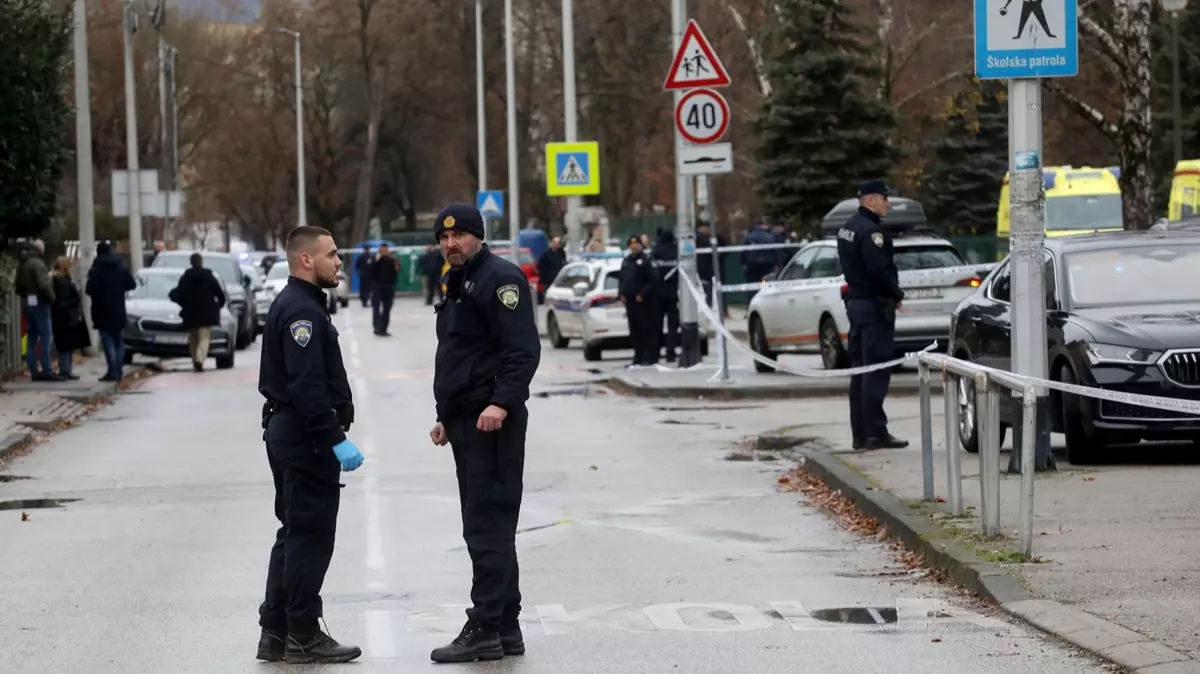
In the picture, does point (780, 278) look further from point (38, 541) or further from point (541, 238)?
point (541, 238)

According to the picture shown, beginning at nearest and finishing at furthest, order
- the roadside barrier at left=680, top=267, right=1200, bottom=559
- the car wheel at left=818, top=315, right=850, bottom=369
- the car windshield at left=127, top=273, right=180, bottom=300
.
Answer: the roadside barrier at left=680, top=267, right=1200, bottom=559 → the car wheel at left=818, top=315, right=850, bottom=369 → the car windshield at left=127, top=273, right=180, bottom=300

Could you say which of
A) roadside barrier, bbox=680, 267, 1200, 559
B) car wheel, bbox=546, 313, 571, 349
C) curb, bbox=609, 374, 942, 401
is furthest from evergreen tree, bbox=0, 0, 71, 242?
roadside barrier, bbox=680, 267, 1200, 559

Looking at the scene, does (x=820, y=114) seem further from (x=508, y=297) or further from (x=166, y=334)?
(x=508, y=297)

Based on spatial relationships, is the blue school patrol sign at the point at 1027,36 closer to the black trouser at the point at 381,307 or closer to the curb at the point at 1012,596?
the curb at the point at 1012,596

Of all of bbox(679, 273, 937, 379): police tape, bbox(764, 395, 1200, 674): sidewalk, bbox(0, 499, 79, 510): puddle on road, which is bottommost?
A: bbox(0, 499, 79, 510): puddle on road

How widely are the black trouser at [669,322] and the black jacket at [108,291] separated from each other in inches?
270

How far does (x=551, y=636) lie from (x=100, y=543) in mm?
4395

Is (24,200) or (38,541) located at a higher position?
(24,200)

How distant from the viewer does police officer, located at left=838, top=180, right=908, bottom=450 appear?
52.4 feet

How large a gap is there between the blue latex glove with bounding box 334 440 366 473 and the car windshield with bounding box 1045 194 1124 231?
1269 inches

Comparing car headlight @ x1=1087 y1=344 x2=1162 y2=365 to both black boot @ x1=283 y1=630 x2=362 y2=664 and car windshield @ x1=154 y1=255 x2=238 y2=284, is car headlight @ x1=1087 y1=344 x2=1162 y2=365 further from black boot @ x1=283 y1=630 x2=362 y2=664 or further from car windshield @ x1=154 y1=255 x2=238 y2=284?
car windshield @ x1=154 y1=255 x2=238 y2=284

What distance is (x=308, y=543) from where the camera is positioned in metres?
8.77

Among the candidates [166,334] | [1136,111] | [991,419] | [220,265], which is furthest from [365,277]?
[991,419]

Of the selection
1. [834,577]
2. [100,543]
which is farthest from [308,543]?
[100,543]
